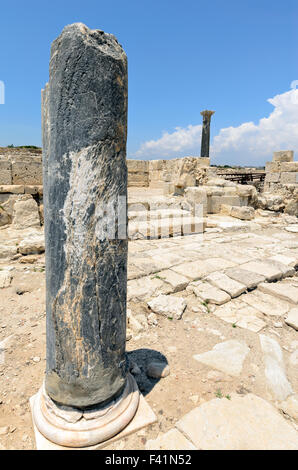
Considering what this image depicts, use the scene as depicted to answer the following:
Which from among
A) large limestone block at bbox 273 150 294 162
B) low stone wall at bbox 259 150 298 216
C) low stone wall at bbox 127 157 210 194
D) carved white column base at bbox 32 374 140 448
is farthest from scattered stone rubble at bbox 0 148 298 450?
large limestone block at bbox 273 150 294 162

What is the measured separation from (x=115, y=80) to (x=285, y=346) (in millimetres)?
2681

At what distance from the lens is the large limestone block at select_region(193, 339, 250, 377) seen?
222 cm

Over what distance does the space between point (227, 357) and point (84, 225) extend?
1.82 meters

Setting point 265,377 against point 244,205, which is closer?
point 265,377

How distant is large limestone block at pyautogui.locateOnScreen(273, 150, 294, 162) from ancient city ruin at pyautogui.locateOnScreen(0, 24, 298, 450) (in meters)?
9.16

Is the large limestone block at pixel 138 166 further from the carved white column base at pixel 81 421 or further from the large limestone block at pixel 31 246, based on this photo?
the carved white column base at pixel 81 421

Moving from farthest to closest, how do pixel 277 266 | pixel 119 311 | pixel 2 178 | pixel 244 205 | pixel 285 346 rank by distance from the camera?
pixel 244 205, pixel 2 178, pixel 277 266, pixel 285 346, pixel 119 311

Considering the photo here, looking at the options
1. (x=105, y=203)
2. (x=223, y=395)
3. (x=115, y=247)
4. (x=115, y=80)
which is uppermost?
(x=115, y=80)

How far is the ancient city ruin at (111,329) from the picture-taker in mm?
1364

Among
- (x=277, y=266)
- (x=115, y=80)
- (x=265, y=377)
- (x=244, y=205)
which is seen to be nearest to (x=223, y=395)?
(x=265, y=377)

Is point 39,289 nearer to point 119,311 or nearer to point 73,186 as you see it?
point 119,311

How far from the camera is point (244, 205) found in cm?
902

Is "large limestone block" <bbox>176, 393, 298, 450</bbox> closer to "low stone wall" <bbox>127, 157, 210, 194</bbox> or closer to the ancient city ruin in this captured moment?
the ancient city ruin

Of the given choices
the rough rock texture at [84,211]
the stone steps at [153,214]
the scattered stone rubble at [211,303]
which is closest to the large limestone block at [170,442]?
the scattered stone rubble at [211,303]
